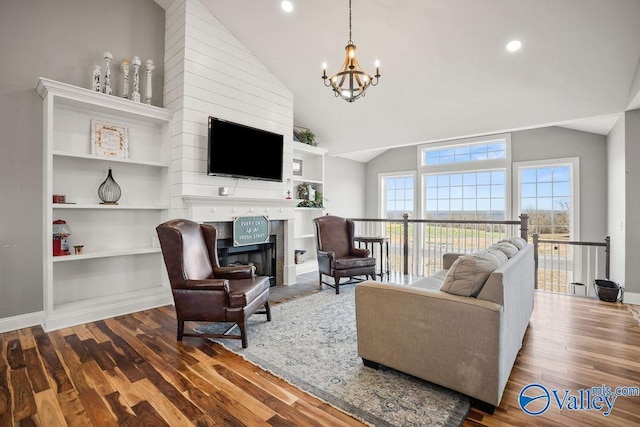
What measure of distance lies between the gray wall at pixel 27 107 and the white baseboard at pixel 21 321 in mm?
45

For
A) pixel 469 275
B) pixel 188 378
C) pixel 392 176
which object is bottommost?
pixel 188 378

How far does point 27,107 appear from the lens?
121 inches

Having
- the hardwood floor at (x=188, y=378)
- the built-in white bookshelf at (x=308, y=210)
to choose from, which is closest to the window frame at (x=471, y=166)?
the built-in white bookshelf at (x=308, y=210)

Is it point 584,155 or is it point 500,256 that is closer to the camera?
point 500,256

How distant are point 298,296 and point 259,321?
0.99 metres

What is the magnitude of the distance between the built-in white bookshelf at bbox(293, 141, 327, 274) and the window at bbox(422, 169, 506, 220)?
2.75 metres

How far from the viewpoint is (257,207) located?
4.35m

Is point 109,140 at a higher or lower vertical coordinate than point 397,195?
higher

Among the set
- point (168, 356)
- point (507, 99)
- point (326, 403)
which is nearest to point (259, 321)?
point (168, 356)

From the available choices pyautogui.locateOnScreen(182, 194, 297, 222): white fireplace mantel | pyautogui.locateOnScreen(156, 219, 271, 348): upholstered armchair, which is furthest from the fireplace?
pyautogui.locateOnScreen(156, 219, 271, 348): upholstered armchair

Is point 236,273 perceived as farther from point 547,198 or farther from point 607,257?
point 547,198

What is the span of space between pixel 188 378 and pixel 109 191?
2.48 metres

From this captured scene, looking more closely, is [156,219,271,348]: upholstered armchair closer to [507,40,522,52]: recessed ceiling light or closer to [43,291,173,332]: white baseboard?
[43,291,173,332]: white baseboard

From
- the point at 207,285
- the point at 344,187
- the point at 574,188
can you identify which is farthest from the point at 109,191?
the point at 574,188
